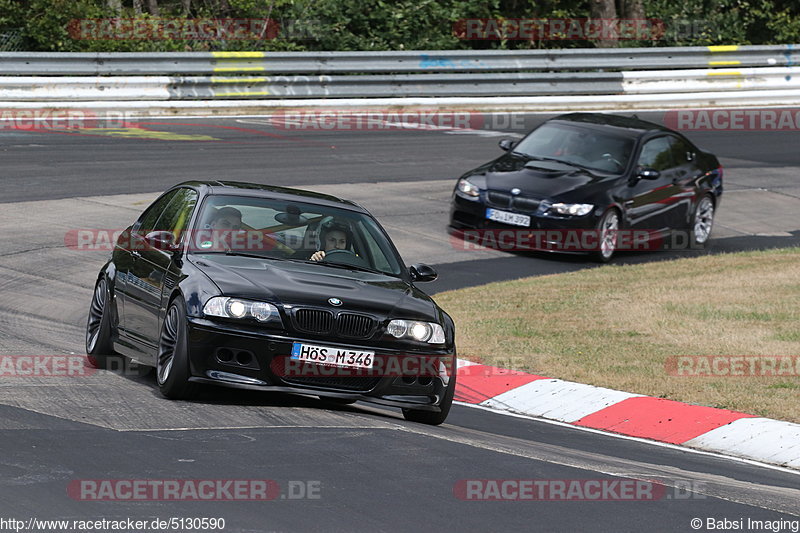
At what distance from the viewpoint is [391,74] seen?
29016mm

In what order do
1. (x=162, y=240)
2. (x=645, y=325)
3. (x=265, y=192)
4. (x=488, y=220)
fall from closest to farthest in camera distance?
(x=162, y=240), (x=265, y=192), (x=645, y=325), (x=488, y=220)

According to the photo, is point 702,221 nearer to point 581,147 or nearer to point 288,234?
point 581,147

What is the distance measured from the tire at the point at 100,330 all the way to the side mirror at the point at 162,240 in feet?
2.53

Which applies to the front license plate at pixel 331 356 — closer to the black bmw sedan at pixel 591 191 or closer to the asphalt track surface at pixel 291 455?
the asphalt track surface at pixel 291 455

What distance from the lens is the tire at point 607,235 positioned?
669 inches

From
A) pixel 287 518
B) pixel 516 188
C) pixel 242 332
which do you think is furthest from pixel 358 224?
pixel 516 188

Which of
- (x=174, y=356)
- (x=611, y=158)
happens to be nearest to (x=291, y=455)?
(x=174, y=356)

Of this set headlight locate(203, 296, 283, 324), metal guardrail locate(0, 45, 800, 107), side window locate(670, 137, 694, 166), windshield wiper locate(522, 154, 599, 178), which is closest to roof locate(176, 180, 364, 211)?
headlight locate(203, 296, 283, 324)

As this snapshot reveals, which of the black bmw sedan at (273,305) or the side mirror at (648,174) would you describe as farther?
the side mirror at (648,174)

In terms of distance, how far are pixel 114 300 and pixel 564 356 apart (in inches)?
160

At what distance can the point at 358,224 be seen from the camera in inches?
372

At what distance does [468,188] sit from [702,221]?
3.78 m

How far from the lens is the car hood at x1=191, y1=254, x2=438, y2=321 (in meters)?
8.04

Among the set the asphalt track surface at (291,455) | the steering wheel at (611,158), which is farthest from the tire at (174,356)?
the steering wheel at (611,158)
